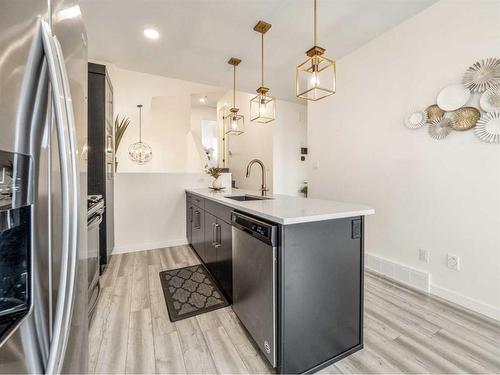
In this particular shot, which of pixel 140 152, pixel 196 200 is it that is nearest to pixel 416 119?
pixel 196 200

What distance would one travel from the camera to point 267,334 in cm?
131

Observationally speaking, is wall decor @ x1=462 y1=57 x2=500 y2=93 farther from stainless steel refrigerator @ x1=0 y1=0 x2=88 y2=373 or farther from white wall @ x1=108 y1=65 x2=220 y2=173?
white wall @ x1=108 y1=65 x2=220 y2=173

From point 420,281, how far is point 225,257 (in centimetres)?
193

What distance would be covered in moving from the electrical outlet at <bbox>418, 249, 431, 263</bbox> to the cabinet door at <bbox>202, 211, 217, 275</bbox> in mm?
2051

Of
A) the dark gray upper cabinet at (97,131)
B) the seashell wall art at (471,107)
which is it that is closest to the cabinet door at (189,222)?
the dark gray upper cabinet at (97,131)

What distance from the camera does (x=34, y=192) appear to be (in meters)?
0.50

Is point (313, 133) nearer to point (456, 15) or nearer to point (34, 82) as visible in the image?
point (456, 15)

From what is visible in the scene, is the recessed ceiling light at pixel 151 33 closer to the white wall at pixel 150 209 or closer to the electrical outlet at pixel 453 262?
the white wall at pixel 150 209

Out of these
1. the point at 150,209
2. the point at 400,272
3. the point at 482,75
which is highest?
the point at 482,75

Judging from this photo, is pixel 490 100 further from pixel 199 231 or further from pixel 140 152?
pixel 140 152

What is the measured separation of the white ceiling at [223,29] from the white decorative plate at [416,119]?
102cm

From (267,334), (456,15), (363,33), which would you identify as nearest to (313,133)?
(363,33)

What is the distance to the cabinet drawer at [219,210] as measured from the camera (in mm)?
1928

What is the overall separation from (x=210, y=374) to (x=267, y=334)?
0.39m
